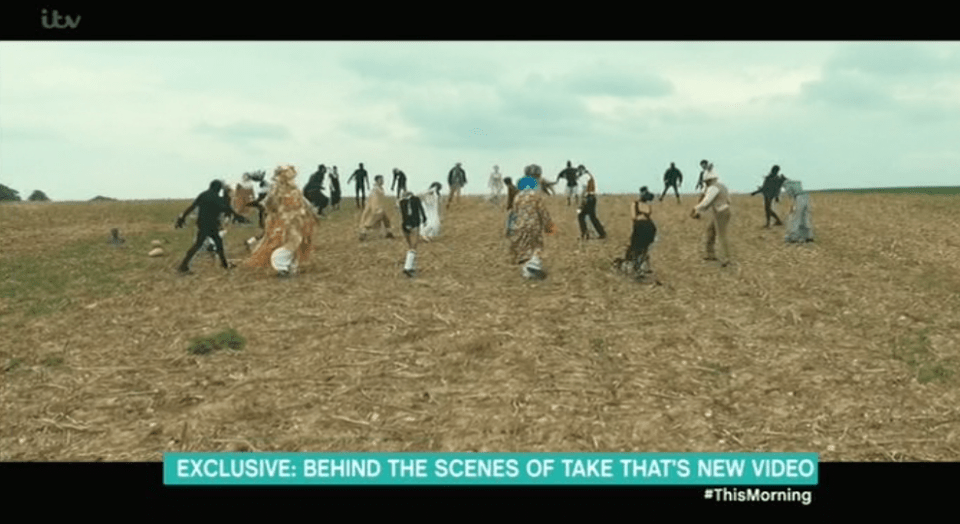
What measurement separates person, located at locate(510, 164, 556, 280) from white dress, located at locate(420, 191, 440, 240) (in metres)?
7.22

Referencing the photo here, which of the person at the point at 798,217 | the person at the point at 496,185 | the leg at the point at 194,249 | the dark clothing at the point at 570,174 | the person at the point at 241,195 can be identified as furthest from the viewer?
the person at the point at 496,185

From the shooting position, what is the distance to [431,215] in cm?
2459

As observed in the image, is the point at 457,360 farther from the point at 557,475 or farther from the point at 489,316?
the point at 557,475

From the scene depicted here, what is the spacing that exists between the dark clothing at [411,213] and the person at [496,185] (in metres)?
18.7

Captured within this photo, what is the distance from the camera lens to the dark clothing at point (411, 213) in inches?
687

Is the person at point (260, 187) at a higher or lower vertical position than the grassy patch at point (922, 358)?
higher

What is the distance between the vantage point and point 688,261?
19.9 meters

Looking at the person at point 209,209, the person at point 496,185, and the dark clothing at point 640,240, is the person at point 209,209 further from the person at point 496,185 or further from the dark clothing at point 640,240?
the person at point 496,185

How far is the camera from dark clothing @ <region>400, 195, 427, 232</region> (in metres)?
17.5

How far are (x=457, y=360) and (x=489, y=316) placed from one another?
103 inches

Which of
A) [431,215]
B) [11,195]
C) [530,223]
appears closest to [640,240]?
[530,223]

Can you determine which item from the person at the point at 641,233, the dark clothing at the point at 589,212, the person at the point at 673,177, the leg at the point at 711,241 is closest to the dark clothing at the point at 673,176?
the person at the point at 673,177
